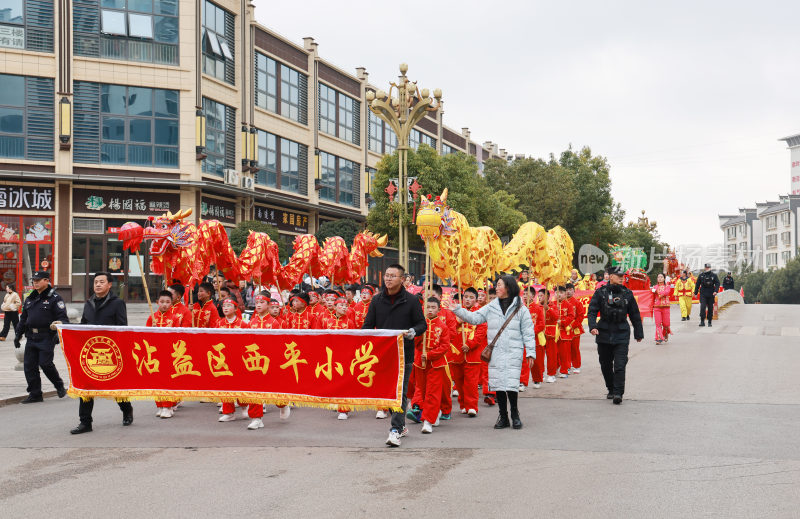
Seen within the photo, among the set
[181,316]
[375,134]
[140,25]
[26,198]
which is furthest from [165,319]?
[375,134]

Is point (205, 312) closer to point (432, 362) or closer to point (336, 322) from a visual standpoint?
point (336, 322)

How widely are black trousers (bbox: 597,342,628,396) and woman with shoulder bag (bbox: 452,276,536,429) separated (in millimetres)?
1916

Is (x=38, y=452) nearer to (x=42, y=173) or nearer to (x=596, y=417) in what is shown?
(x=596, y=417)

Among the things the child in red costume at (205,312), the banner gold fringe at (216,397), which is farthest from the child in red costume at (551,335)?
the child in red costume at (205,312)

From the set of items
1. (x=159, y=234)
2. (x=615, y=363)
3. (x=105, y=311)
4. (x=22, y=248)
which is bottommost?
(x=615, y=363)

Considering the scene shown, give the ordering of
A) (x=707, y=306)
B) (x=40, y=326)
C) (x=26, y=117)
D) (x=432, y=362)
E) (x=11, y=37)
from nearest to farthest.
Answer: (x=432, y=362), (x=40, y=326), (x=707, y=306), (x=11, y=37), (x=26, y=117)

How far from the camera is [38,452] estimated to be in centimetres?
743

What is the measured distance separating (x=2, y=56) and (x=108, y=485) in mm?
26653

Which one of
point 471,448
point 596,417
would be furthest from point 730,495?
point 596,417

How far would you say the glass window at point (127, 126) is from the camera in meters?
29.1

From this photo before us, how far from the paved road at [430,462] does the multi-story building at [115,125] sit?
65.8 ft

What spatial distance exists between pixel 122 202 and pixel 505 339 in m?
24.6

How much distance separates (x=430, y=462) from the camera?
689cm

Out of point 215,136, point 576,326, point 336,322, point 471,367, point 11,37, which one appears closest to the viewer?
point 471,367
